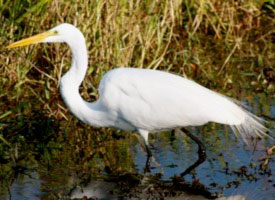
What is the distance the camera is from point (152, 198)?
5707 millimetres

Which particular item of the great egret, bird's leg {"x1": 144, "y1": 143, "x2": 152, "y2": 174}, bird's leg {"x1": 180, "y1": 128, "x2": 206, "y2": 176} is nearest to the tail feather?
the great egret

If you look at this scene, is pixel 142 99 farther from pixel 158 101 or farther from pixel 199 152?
pixel 199 152

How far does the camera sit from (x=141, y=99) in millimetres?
6301

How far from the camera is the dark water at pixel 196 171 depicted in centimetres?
581

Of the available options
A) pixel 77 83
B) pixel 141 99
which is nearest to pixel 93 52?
pixel 77 83

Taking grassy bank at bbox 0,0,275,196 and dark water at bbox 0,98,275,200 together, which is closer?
dark water at bbox 0,98,275,200

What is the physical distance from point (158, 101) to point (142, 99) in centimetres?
14

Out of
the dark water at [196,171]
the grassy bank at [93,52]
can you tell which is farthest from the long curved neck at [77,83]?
→ the grassy bank at [93,52]

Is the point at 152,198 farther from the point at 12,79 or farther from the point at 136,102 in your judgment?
the point at 12,79

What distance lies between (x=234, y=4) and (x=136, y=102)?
4.56m

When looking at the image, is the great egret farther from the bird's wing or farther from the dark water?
the dark water

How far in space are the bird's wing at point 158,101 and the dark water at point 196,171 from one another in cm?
43

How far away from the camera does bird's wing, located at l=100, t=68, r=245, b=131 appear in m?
6.26

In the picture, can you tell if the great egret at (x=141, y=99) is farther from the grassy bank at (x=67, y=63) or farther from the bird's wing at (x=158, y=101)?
the grassy bank at (x=67, y=63)
